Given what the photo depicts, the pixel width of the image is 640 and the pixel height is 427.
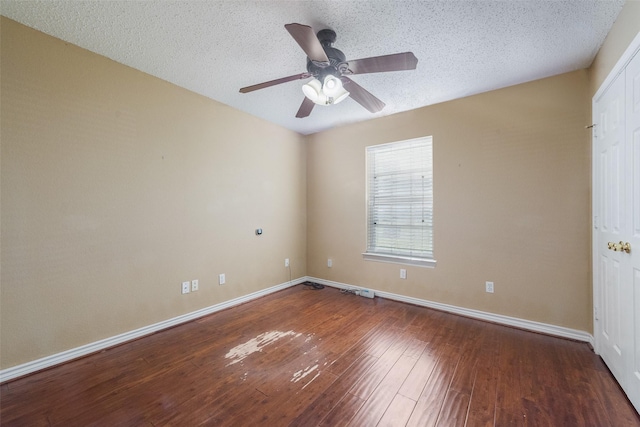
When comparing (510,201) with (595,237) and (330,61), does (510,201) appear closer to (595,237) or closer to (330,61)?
(595,237)

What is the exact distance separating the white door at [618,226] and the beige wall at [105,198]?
3.50 meters

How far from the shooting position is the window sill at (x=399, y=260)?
324cm

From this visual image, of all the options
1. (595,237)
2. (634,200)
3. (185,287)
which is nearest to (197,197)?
(185,287)

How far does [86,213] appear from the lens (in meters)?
2.18

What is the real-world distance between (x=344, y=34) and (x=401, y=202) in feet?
7.30

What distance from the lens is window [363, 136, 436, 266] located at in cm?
333

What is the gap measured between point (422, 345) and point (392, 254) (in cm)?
145

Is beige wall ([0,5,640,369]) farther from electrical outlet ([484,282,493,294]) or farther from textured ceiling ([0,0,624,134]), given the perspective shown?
textured ceiling ([0,0,624,134])

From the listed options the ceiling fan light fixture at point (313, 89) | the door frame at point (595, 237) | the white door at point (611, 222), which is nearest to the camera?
the white door at point (611, 222)

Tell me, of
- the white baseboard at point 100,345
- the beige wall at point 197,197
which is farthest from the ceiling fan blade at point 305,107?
the white baseboard at point 100,345

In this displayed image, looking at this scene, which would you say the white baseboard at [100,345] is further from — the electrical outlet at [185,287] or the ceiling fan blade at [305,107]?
the ceiling fan blade at [305,107]

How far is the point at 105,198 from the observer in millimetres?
2283

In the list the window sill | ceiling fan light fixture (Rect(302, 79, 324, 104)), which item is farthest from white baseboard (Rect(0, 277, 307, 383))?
ceiling fan light fixture (Rect(302, 79, 324, 104))

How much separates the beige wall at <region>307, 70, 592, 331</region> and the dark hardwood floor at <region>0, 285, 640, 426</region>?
17.9 inches
